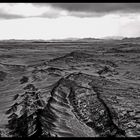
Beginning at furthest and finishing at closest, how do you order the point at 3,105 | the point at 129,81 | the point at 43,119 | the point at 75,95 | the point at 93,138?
the point at 129,81 < the point at 75,95 < the point at 3,105 < the point at 43,119 < the point at 93,138

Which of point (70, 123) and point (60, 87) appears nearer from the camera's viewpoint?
point (70, 123)

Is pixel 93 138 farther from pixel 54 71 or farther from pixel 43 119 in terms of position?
pixel 54 71

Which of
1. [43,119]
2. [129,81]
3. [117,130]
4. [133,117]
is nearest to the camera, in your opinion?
[117,130]

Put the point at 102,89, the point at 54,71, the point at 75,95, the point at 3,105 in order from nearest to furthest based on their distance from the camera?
the point at 3,105
the point at 75,95
the point at 102,89
the point at 54,71

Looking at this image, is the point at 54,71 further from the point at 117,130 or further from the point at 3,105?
the point at 117,130

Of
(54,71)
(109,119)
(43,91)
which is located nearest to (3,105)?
(43,91)

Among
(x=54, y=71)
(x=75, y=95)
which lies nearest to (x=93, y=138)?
(x=75, y=95)

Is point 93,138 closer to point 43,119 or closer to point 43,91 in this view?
point 43,119

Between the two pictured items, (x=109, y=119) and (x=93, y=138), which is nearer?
(x=93, y=138)

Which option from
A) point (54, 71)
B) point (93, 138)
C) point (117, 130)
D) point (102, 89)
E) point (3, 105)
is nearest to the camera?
point (93, 138)
